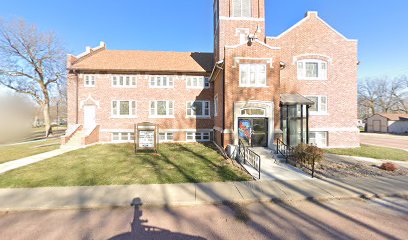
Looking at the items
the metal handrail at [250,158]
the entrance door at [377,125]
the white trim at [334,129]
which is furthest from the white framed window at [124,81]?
the entrance door at [377,125]

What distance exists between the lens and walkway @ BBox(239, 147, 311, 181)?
7801mm

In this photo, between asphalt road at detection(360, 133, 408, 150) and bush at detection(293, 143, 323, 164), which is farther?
asphalt road at detection(360, 133, 408, 150)

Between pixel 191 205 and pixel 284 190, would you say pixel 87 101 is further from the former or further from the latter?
pixel 284 190

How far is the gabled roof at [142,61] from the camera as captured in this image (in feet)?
57.4

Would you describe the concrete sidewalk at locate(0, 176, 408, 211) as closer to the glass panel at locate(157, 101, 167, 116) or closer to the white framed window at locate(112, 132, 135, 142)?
the white framed window at locate(112, 132, 135, 142)

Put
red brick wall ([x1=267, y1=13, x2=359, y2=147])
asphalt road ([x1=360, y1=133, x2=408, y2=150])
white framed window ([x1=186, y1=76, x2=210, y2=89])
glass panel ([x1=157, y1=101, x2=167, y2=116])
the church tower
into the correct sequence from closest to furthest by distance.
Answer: red brick wall ([x1=267, y1=13, x2=359, y2=147]), the church tower, glass panel ([x1=157, y1=101, x2=167, y2=116]), white framed window ([x1=186, y1=76, x2=210, y2=89]), asphalt road ([x1=360, y1=133, x2=408, y2=150])

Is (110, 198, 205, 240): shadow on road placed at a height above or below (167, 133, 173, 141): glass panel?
below

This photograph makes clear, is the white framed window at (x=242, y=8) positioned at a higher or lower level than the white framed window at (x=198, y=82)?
higher

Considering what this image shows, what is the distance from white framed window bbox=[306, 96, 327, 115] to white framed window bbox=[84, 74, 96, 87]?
21839 millimetres

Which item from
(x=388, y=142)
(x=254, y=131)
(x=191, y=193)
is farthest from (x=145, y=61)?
(x=388, y=142)

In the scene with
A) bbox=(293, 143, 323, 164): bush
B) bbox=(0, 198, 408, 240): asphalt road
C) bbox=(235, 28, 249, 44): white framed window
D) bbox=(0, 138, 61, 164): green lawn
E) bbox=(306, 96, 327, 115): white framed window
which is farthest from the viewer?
bbox=(235, 28, 249, 44): white framed window

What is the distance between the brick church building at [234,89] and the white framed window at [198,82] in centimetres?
11

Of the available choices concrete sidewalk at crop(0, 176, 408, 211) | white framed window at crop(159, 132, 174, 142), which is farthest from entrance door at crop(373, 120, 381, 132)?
white framed window at crop(159, 132, 174, 142)

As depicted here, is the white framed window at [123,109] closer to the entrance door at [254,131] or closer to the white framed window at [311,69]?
the entrance door at [254,131]
